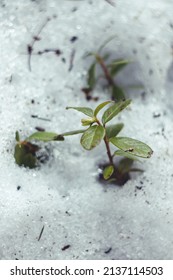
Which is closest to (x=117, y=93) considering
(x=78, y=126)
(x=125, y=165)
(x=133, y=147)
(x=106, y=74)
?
(x=106, y=74)

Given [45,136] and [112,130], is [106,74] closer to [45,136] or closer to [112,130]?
[112,130]

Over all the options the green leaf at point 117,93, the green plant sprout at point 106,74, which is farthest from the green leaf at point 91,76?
the green leaf at point 117,93

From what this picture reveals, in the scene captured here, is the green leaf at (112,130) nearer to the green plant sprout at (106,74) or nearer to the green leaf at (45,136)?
the green leaf at (45,136)

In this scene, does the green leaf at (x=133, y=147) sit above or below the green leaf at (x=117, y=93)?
above

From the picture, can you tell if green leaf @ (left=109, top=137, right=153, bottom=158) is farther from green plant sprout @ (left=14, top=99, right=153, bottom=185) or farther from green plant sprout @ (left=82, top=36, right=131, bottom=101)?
green plant sprout @ (left=82, top=36, right=131, bottom=101)
